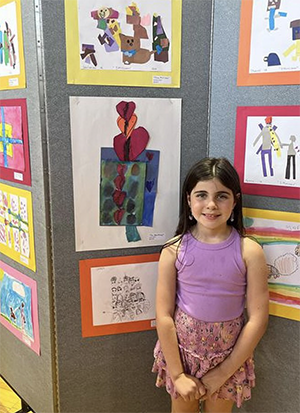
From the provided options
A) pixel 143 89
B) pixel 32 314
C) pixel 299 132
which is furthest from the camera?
pixel 32 314

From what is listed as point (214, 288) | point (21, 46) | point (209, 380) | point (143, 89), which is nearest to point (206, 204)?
point (214, 288)

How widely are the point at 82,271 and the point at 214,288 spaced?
1.51 ft

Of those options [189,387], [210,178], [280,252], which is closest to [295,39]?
[210,178]

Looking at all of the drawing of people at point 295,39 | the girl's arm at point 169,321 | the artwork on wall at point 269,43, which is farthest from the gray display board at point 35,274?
the drawing of people at point 295,39

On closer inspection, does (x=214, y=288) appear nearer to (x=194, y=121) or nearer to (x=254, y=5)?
(x=194, y=121)

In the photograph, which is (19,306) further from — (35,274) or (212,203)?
(212,203)

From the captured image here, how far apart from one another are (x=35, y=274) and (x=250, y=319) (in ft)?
2.51

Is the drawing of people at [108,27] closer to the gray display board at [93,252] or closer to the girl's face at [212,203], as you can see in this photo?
the gray display board at [93,252]

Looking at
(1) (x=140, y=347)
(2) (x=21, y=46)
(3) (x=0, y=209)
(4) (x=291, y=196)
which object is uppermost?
(2) (x=21, y=46)

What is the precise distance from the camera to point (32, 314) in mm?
1592

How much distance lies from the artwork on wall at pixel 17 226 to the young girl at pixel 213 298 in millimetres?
501

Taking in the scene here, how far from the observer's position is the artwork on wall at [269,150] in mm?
1338

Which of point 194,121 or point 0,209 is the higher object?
point 194,121

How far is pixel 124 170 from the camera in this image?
1456 mm
